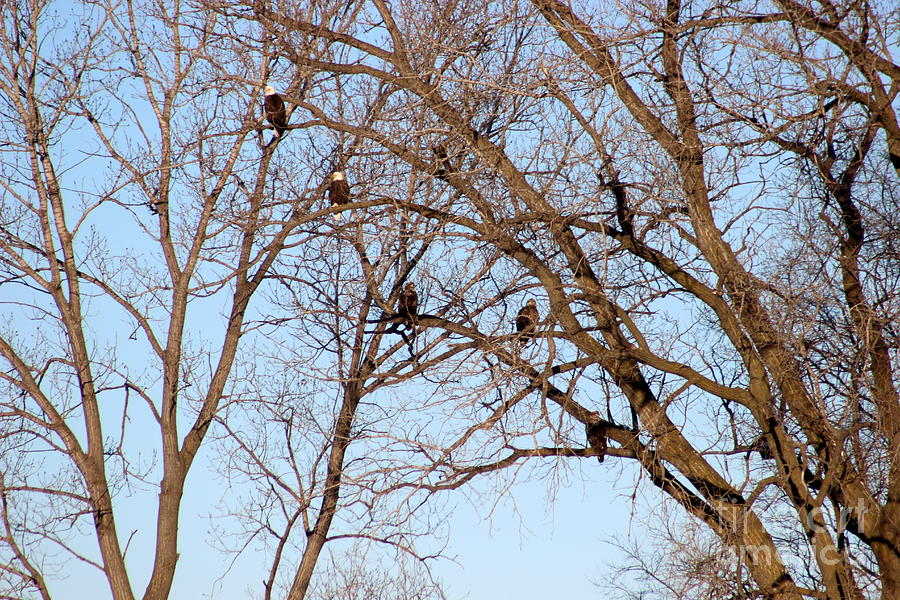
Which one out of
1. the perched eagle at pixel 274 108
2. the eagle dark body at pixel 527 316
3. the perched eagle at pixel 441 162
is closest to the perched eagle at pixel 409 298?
the eagle dark body at pixel 527 316

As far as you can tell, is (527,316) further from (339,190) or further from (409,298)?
(339,190)

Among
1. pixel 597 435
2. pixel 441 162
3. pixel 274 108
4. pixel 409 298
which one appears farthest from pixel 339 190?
pixel 597 435

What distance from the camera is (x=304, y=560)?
1006 cm

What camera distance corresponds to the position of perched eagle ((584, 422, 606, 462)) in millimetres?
6684

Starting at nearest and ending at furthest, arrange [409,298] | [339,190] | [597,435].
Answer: [597,435], [339,190], [409,298]

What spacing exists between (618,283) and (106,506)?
5.96 meters

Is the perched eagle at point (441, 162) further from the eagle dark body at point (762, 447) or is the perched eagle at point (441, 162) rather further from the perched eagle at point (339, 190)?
the eagle dark body at point (762, 447)

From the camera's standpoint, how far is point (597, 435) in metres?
6.79

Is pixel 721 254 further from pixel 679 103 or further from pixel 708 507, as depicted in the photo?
pixel 708 507

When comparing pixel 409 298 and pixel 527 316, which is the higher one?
pixel 409 298

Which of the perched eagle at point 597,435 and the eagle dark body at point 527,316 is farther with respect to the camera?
the eagle dark body at point 527,316

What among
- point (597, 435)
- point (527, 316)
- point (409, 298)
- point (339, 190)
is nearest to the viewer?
point (597, 435)

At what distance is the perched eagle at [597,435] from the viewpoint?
→ 21.9ft

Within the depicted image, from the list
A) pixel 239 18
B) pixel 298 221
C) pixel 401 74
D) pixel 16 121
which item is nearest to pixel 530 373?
pixel 298 221
